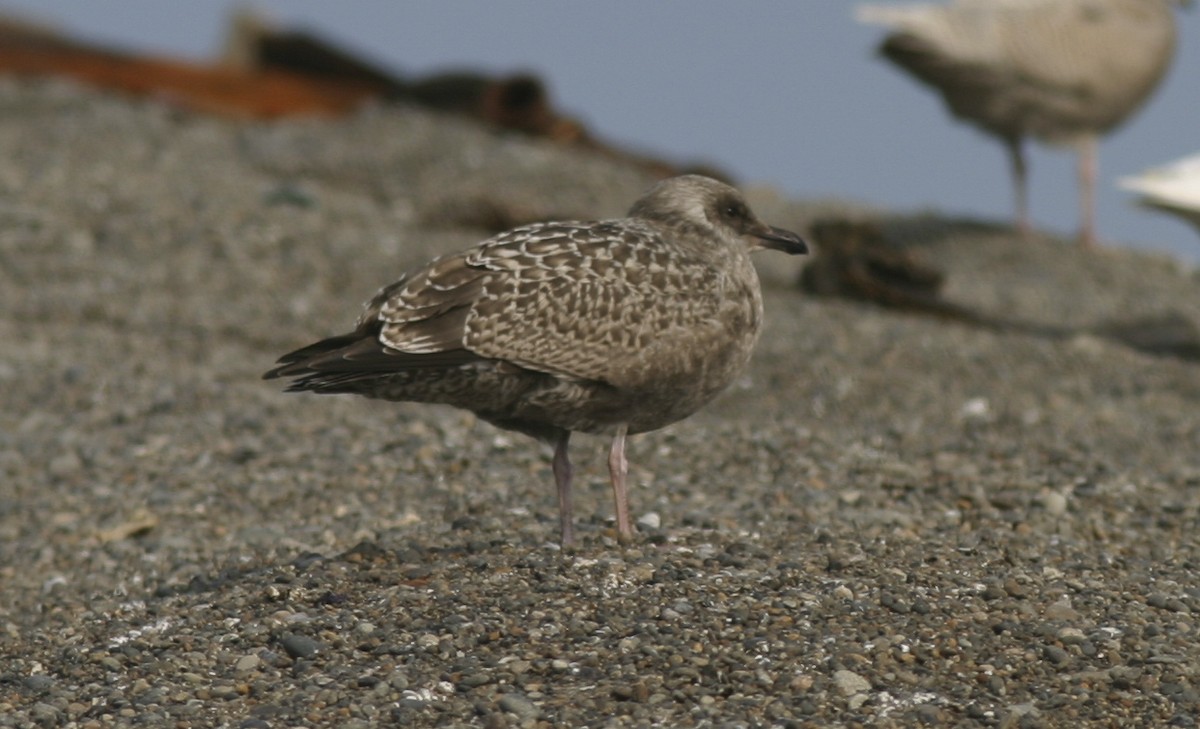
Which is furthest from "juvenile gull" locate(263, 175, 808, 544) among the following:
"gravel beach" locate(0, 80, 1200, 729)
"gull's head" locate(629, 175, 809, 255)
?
"gravel beach" locate(0, 80, 1200, 729)

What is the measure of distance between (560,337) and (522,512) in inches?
58.6

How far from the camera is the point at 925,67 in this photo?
1572 centimetres

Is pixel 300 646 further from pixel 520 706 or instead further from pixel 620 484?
pixel 620 484

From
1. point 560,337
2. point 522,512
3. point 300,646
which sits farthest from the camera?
point 522,512

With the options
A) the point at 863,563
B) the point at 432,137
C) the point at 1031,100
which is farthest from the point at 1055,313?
the point at 863,563

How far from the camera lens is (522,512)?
699 cm

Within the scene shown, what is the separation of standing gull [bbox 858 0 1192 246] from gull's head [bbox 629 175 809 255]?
9572mm

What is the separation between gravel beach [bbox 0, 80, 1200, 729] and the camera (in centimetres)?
505

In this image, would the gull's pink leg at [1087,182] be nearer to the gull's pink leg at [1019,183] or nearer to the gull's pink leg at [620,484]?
the gull's pink leg at [1019,183]

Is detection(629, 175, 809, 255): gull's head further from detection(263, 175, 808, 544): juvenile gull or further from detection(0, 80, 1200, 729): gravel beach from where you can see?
detection(0, 80, 1200, 729): gravel beach

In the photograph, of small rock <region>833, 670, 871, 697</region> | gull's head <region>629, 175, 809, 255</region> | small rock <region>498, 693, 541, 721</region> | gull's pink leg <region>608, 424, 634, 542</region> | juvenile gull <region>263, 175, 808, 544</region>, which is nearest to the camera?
small rock <region>498, 693, 541, 721</region>

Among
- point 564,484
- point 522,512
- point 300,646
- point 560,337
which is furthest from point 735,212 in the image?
point 300,646

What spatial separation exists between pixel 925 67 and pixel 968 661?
445 inches

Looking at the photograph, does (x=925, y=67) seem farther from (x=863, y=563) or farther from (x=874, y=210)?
(x=863, y=563)
